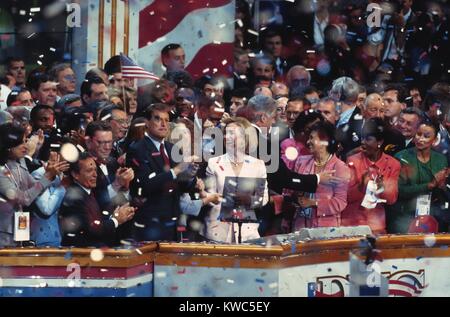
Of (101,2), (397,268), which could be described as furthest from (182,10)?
(397,268)

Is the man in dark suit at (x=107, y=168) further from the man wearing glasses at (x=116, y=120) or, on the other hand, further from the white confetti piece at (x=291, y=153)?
the white confetti piece at (x=291, y=153)

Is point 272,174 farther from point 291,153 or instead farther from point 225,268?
point 225,268

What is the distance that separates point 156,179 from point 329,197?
1360 mm

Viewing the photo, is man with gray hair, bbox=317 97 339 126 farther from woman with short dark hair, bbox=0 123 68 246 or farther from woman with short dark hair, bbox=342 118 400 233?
woman with short dark hair, bbox=0 123 68 246

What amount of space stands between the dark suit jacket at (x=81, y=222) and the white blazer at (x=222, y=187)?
0.99m

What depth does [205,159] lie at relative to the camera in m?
11.2

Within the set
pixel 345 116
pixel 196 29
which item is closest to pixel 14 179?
pixel 345 116

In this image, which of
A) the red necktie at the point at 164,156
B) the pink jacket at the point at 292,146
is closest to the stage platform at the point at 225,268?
the red necktie at the point at 164,156

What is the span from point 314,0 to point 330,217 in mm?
4849

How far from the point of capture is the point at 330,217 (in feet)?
36.7

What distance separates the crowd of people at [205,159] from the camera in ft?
33.6

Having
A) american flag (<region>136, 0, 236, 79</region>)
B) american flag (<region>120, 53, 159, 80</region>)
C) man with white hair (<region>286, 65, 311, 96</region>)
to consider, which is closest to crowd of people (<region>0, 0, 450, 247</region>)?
american flag (<region>120, 53, 159, 80</region>)

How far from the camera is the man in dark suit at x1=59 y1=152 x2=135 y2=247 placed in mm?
10070

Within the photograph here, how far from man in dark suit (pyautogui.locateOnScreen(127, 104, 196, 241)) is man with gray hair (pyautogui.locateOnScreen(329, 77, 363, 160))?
1.52 metres
